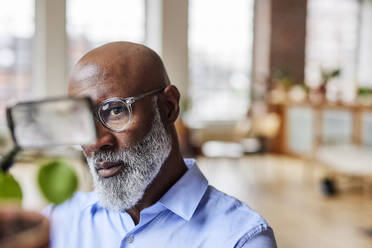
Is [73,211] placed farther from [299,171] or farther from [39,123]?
[299,171]

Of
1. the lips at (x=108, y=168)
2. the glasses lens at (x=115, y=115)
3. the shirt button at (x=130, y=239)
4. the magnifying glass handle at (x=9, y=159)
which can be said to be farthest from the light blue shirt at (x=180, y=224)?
the magnifying glass handle at (x=9, y=159)

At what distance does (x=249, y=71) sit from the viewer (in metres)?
9.20

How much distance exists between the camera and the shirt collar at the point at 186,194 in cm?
89

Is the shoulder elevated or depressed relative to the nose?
depressed

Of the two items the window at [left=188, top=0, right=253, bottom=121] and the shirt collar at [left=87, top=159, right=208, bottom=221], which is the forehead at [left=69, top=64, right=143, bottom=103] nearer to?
the shirt collar at [left=87, top=159, right=208, bottom=221]

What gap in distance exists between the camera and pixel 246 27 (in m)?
9.20

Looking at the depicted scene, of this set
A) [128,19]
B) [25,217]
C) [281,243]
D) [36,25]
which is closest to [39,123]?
[25,217]

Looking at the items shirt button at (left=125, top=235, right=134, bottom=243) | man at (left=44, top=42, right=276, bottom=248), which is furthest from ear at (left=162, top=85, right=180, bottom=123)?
shirt button at (left=125, top=235, right=134, bottom=243)

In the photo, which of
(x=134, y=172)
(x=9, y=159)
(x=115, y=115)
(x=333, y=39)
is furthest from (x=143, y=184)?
(x=333, y=39)

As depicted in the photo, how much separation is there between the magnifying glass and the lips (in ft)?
1.76

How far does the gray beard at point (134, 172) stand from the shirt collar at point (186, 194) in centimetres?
6

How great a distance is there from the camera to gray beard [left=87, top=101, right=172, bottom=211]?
31.1 inches

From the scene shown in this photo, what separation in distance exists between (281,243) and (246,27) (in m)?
6.40

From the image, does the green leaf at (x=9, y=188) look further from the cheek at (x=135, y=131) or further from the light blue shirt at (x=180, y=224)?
the light blue shirt at (x=180, y=224)
